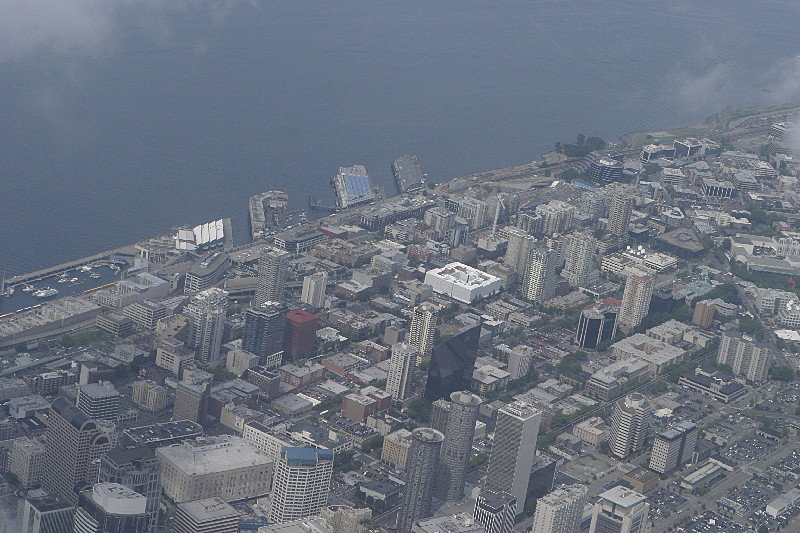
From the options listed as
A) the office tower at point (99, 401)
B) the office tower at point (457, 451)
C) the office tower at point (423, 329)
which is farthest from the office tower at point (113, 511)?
the office tower at point (423, 329)

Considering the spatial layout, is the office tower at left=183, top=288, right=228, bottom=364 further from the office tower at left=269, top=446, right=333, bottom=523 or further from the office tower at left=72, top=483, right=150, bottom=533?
the office tower at left=72, top=483, right=150, bottom=533

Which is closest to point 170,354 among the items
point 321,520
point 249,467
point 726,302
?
point 249,467

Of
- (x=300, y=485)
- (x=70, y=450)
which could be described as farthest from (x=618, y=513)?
(x=70, y=450)

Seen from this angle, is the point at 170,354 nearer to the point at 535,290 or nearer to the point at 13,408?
the point at 13,408

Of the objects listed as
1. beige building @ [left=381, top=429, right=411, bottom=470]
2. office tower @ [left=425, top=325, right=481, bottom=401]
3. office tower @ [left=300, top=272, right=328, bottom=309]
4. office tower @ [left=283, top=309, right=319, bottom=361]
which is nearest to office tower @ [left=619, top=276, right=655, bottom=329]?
office tower @ [left=425, top=325, right=481, bottom=401]

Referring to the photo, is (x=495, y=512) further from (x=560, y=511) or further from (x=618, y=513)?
(x=618, y=513)

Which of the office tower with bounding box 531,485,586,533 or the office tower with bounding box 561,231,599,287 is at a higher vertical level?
the office tower with bounding box 561,231,599,287
